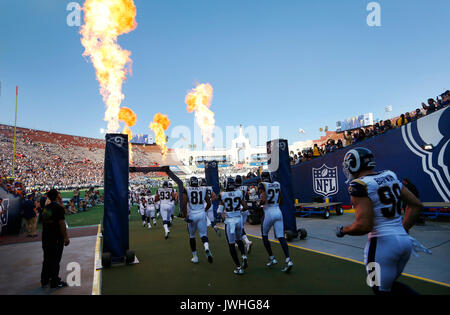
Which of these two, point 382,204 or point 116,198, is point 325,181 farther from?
point 382,204

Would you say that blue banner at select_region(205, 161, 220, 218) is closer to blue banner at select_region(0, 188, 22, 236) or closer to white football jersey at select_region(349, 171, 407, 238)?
blue banner at select_region(0, 188, 22, 236)

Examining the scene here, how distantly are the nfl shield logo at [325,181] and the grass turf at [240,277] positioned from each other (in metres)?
8.95

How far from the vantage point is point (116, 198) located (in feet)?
23.6

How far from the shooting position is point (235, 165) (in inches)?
2938

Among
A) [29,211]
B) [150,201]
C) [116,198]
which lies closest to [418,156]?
[116,198]

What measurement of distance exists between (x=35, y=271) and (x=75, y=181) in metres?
52.6

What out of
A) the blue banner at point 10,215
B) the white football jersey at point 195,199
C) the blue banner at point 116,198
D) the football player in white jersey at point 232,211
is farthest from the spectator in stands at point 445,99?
→ the blue banner at point 10,215

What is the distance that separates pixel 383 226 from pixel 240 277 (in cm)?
372

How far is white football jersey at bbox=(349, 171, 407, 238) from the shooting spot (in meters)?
2.67

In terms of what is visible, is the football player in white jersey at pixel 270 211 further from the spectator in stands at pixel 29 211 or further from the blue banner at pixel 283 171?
the spectator in stands at pixel 29 211

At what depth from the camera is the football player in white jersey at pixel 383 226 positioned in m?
2.58

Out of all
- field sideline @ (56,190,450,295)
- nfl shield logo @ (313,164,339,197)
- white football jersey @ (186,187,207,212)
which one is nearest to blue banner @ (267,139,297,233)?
field sideline @ (56,190,450,295)
